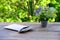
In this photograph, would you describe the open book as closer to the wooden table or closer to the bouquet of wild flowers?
the wooden table

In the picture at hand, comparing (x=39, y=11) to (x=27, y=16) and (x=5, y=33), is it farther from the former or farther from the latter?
(x=27, y=16)

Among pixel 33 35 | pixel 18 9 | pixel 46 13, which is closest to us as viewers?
pixel 33 35

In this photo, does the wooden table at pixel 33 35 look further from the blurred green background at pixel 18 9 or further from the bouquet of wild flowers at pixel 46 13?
the blurred green background at pixel 18 9

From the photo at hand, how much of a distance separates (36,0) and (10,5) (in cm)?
51

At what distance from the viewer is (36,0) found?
11.3 feet

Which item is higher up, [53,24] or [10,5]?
[10,5]

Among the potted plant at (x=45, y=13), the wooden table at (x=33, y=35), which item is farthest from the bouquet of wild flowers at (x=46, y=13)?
the wooden table at (x=33, y=35)

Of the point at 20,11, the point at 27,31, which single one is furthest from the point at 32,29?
the point at 20,11

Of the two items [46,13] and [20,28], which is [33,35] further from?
[46,13]

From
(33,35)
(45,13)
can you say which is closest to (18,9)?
(45,13)

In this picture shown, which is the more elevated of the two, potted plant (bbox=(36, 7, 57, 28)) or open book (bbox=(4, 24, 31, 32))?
potted plant (bbox=(36, 7, 57, 28))

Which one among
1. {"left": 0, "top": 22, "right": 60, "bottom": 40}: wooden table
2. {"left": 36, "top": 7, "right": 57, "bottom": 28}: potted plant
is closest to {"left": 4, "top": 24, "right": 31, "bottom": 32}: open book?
{"left": 0, "top": 22, "right": 60, "bottom": 40}: wooden table

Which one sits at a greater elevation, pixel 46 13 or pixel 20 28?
pixel 46 13

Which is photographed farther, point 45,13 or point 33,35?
point 45,13
